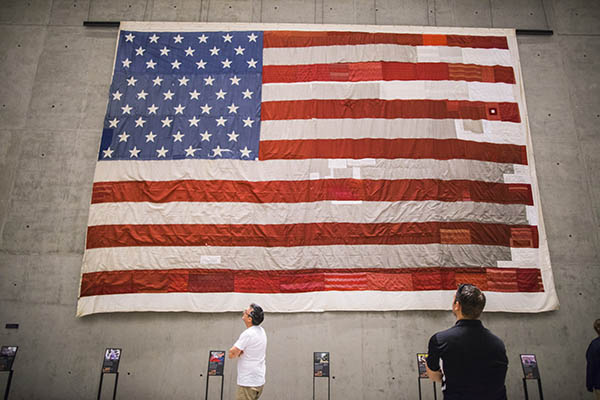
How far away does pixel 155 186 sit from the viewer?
5.51m

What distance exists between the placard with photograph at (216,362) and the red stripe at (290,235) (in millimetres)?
1508

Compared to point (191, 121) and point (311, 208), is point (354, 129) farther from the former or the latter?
point (191, 121)

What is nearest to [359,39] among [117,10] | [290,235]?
[290,235]

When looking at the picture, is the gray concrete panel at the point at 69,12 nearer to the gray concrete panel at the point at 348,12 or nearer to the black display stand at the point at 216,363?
the gray concrete panel at the point at 348,12

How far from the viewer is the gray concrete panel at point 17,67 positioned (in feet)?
19.6

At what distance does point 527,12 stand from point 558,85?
4.58 ft

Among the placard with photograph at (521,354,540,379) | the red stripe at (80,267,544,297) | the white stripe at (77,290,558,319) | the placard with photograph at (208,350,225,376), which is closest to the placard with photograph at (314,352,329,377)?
the white stripe at (77,290,558,319)

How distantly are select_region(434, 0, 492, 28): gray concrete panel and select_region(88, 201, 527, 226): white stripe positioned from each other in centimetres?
316

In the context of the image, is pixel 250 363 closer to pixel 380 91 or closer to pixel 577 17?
pixel 380 91

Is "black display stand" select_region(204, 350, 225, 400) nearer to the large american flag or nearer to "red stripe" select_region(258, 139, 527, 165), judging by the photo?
the large american flag

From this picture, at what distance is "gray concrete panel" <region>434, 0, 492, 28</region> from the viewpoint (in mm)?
6367

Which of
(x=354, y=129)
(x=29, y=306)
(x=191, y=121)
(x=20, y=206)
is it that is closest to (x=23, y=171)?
(x=20, y=206)

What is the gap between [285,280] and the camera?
5.23 m

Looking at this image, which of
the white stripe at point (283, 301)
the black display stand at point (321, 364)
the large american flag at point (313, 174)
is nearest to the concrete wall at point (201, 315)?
the white stripe at point (283, 301)
